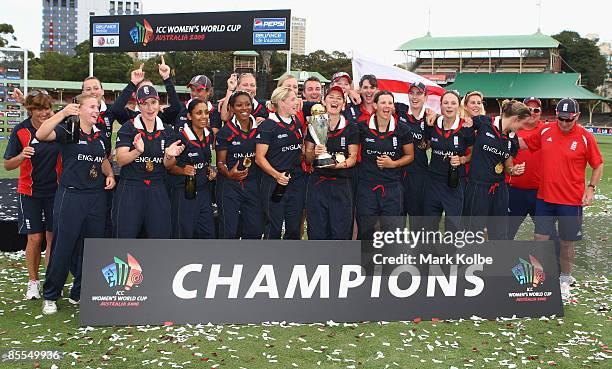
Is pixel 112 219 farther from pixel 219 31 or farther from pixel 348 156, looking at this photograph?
pixel 219 31

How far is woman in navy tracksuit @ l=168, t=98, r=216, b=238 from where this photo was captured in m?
6.14

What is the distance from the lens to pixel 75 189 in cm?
565

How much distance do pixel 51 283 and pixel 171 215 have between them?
1259 millimetres

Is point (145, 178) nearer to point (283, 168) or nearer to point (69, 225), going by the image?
point (69, 225)

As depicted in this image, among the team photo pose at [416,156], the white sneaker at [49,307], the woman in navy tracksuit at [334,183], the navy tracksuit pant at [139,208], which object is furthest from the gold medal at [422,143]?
the white sneaker at [49,307]

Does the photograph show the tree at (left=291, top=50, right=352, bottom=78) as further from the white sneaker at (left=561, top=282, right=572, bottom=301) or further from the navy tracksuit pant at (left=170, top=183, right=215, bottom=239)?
the navy tracksuit pant at (left=170, top=183, right=215, bottom=239)

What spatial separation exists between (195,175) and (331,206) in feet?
4.61

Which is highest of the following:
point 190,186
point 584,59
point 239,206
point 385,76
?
point 584,59

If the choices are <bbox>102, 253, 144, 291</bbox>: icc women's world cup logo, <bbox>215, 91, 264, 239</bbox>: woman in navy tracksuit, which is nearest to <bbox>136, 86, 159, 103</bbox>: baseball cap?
<bbox>215, 91, 264, 239</bbox>: woman in navy tracksuit

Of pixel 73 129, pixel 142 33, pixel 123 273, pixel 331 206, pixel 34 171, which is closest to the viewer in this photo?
pixel 123 273

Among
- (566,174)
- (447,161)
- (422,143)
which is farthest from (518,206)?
(422,143)

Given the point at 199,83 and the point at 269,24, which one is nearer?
the point at 199,83

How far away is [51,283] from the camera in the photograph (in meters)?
5.78

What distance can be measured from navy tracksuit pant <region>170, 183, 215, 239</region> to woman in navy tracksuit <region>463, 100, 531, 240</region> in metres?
2.84
